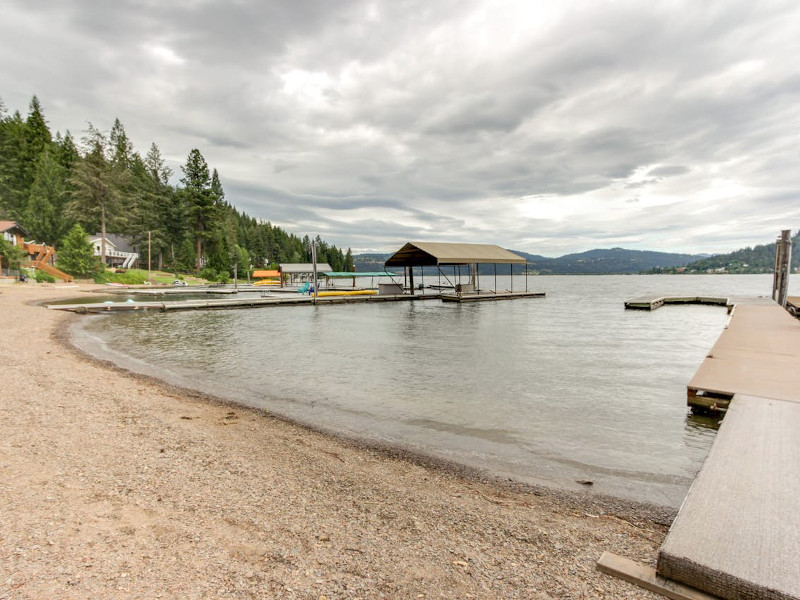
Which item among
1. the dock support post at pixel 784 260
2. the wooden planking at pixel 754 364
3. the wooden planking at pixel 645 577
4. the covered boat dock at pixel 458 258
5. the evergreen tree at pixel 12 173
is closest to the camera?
the wooden planking at pixel 645 577

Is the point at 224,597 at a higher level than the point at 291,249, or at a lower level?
lower

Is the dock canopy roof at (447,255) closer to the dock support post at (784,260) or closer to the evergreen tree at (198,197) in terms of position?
the dock support post at (784,260)

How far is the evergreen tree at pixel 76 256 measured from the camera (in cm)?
4969

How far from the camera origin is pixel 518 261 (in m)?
43.1

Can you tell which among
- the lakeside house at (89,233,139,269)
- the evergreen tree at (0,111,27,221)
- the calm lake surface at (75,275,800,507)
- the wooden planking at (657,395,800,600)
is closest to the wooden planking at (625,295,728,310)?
the calm lake surface at (75,275,800,507)

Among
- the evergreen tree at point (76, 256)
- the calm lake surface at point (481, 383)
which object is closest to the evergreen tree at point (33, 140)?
the evergreen tree at point (76, 256)

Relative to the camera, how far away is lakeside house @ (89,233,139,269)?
222ft

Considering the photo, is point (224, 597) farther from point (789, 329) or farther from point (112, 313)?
point (112, 313)

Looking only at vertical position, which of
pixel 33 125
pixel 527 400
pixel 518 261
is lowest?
pixel 527 400

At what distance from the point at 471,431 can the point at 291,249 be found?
11460 centimetres

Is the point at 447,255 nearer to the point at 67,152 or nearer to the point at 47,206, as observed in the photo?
the point at 47,206

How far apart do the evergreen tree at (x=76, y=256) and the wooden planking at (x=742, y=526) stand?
207ft

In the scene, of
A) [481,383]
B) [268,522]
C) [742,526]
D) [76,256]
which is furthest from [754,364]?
[76,256]

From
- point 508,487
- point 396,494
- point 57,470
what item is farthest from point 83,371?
point 508,487
